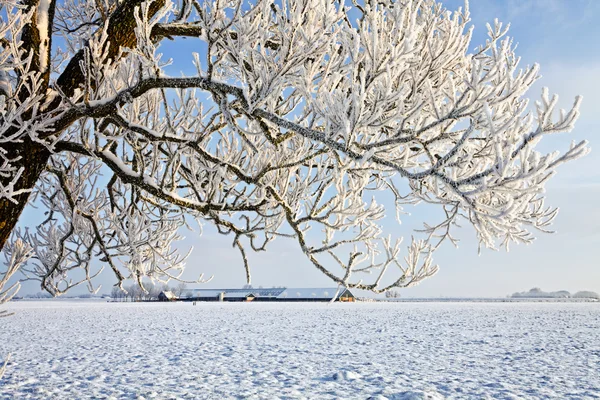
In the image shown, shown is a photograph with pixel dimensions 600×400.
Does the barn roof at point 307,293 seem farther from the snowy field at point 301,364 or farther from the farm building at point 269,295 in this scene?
the snowy field at point 301,364

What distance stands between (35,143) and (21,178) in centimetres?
31

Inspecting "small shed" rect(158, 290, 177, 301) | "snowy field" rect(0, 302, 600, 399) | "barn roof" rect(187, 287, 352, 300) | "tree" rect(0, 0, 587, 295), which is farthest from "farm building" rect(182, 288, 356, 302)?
"tree" rect(0, 0, 587, 295)

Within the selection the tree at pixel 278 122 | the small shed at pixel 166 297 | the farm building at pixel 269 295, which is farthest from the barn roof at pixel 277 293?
the tree at pixel 278 122

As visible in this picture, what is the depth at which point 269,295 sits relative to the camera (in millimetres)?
83125

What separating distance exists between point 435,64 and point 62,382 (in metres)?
8.86

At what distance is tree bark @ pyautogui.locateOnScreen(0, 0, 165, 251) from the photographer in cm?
358

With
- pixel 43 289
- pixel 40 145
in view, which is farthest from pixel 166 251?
pixel 40 145

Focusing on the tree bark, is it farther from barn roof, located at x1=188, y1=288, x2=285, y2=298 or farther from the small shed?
barn roof, located at x1=188, y1=288, x2=285, y2=298

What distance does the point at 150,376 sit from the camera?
899 centimetres

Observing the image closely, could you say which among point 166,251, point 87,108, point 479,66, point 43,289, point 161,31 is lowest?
point 43,289

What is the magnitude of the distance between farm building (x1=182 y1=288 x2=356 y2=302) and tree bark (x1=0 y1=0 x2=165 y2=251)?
2988 inches

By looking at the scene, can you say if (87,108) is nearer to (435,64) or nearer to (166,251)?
(435,64)

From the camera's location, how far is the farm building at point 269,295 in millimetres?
80562

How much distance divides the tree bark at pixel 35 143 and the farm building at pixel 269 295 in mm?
75883
